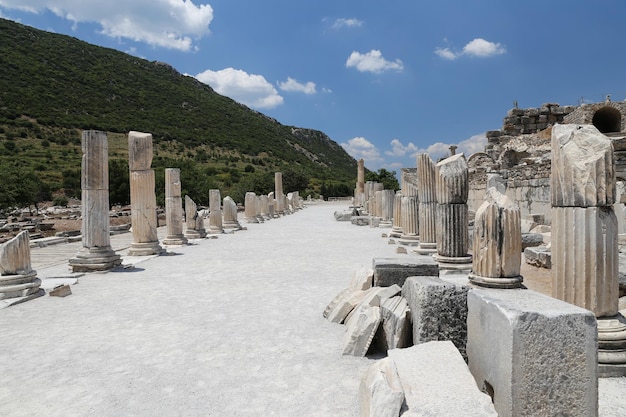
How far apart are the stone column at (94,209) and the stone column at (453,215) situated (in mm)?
7363

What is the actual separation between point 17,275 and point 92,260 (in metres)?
2.30

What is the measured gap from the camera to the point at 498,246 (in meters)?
4.76

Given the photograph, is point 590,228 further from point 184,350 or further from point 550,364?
point 184,350

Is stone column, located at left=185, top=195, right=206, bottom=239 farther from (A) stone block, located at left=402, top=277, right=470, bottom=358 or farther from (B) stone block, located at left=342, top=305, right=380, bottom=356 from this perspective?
(A) stone block, located at left=402, top=277, right=470, bottom=358

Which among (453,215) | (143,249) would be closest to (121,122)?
(143,249)

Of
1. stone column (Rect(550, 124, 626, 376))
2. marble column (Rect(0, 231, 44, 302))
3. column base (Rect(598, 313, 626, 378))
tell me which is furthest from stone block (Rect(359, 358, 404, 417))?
marble column (Rect(0, 231, 44, 302))

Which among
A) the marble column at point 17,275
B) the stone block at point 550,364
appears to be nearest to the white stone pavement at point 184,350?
the marble column at point 17,275

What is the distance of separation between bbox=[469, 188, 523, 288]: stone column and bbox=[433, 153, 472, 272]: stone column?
10.9 feet

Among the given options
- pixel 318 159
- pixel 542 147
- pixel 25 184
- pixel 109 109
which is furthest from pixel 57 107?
pixel 542 147

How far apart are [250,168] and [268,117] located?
45.2 metres

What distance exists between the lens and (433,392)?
289 cm

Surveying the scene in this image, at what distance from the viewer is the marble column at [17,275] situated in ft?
23.5

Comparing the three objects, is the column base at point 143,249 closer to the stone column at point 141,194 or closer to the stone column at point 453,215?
the stone column at point 141,194

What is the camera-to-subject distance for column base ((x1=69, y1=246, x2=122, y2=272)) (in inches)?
378
